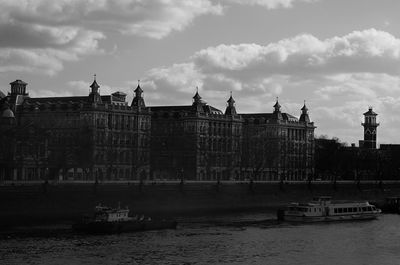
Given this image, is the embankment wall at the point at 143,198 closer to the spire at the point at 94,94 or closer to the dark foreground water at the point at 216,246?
the dark foreground water at the point at 216,246

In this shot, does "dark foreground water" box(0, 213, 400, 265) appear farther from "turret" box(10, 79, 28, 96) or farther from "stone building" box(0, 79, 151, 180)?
"turret" box(10, 79, 28, 96)

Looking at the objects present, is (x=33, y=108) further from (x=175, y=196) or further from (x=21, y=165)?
(x=175, y=196)

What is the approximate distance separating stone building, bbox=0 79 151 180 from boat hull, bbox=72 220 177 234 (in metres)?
49.7

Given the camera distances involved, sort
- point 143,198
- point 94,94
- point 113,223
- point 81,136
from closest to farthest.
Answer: point 113,223 < point 143,198 < point 81,136 < point 94,94

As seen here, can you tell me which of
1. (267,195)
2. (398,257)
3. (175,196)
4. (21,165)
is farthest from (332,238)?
(21,165)

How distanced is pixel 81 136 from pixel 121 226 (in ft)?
209

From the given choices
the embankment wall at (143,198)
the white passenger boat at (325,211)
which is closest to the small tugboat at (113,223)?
the embankment wall at (143,198)

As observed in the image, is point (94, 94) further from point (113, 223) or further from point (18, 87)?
point (113, 223)

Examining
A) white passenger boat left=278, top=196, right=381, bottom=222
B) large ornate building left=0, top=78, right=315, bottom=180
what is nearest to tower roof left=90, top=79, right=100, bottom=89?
large ornate building left=0, top=78, right=315, bottom=180

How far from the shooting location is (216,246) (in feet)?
278

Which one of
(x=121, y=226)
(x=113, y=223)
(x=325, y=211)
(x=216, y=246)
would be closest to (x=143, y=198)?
(x=325, y=211)

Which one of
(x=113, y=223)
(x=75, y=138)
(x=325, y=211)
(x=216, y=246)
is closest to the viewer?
(x=216, y=246)

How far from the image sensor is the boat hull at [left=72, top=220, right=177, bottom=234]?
309 ft

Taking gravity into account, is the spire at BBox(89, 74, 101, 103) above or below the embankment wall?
above
